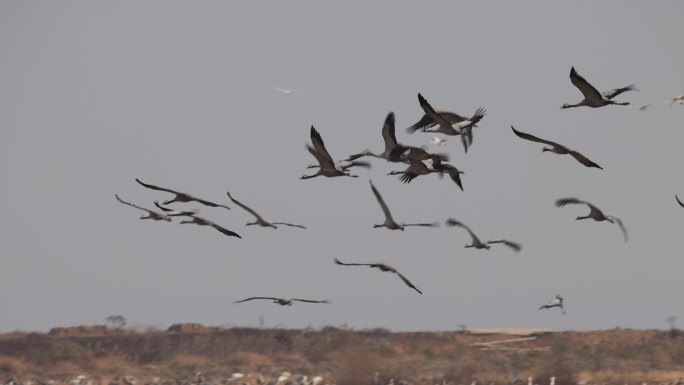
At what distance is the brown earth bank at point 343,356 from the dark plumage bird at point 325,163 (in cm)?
1916

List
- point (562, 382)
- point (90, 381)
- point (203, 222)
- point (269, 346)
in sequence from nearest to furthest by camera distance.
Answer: point (203, 222) < point (562, 382) < point (90, 381) < point (269, 346)

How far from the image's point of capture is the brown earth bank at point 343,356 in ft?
162

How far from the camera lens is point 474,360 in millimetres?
55219

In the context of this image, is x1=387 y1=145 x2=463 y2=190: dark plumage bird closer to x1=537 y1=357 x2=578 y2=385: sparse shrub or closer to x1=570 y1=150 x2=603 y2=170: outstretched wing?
x1=570 y1=150 x2=603 y2=170: outstretched wing

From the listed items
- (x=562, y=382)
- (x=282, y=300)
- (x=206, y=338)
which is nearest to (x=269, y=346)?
(x=206, y=338)

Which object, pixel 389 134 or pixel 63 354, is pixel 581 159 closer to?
pixel 389 134

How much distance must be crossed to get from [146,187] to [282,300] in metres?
5.83

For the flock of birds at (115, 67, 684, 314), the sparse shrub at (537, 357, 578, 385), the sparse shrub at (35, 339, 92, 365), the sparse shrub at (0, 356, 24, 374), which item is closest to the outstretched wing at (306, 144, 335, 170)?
the flock of birds at (115, 67, 684, 314)

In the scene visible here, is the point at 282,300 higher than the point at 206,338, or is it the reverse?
the point at 206,338

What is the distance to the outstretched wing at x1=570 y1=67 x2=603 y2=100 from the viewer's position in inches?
1014

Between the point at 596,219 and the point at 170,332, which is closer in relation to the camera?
the point at 596,219

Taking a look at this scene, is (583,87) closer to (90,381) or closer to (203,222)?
(203,222)

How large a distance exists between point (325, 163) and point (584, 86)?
16.3 feet

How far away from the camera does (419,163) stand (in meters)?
27.7
